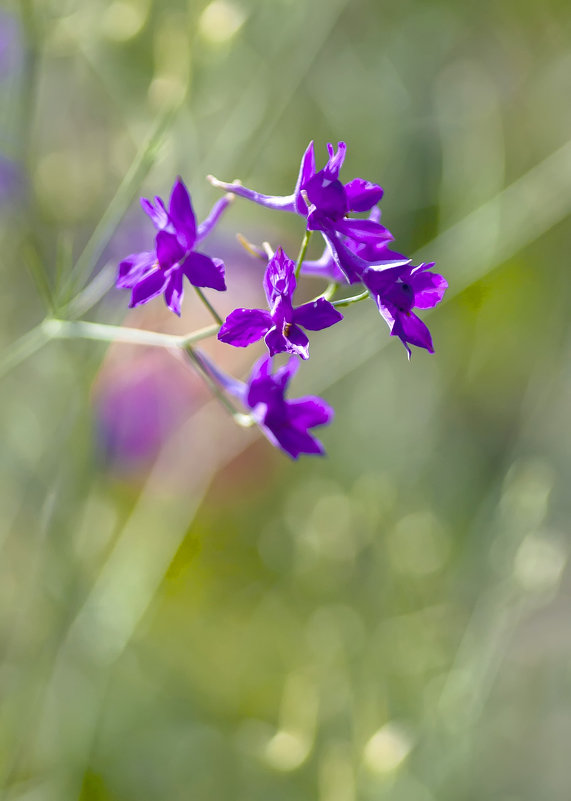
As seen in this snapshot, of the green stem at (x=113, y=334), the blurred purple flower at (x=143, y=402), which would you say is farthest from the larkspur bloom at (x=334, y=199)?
the blurred purple flower at (x=143, y=402)

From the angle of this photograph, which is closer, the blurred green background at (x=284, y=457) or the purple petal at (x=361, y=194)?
the purple petal at (x=361, y=194)

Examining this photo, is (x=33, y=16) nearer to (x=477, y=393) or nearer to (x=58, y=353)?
(x=58, y=353)

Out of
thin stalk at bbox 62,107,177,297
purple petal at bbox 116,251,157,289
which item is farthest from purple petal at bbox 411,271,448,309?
thin stalk at bbox 62,107,177,297

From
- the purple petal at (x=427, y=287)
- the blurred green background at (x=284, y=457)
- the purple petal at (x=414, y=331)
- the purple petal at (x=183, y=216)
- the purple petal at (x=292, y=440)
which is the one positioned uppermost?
the purple petal at (x=183, y=216)

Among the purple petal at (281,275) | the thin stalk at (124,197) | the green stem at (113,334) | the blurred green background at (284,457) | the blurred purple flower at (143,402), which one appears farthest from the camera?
the blurred purple flower at (143,402)

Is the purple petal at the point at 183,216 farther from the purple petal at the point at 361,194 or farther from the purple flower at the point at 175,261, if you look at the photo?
the purple petal at the point at 361,194

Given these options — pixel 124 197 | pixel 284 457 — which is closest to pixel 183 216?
pixel 124 197

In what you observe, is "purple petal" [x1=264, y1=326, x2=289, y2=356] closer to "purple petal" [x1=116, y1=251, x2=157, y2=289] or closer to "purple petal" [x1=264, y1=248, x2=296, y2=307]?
"purple petal" [x1=264, y1=248, x2=296, y2=307]

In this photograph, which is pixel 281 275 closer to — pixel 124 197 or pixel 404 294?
pixel 404 294
